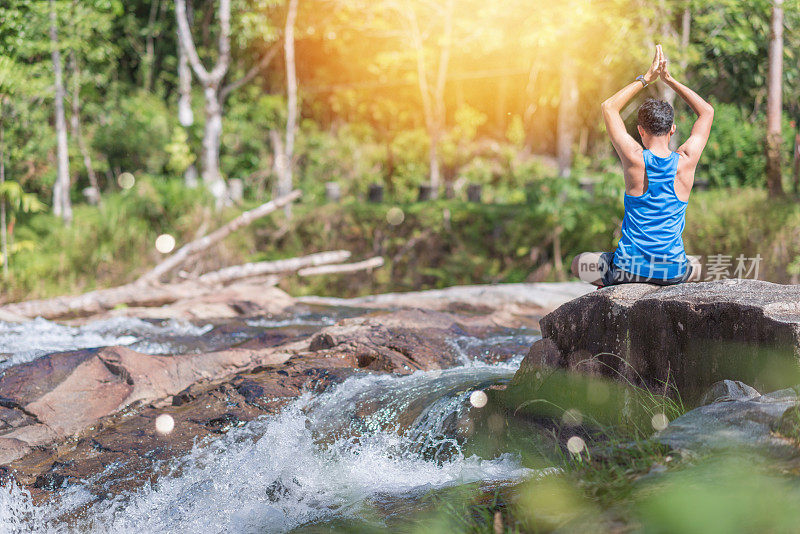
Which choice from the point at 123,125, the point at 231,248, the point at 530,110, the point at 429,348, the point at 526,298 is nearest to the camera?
the point at 429,348

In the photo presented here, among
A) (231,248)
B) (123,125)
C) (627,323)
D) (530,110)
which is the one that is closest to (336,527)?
(627,323)

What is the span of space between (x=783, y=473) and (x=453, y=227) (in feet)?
39.0

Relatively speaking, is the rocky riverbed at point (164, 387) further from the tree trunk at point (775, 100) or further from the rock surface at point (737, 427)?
the tree trunk at point (775, 100)

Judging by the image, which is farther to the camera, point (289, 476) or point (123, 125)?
point (123, 125)

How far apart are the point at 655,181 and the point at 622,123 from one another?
1.21 ft

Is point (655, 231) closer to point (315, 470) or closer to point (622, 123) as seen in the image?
point (622, 123)

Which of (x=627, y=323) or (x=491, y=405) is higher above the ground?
(x=627, y=323)

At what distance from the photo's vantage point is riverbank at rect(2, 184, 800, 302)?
34.6 ft

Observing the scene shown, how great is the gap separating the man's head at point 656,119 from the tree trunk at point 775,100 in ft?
21.0

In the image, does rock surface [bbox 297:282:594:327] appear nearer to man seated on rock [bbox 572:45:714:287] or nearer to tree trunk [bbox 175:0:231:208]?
man seated on rock [bbox 572:45:714:287]

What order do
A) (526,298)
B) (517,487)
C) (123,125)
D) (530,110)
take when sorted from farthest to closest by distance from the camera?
(530,110)
(123,125)
(526,298)
(517,487)

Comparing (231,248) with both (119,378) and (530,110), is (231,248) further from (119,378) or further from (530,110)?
(530,110)

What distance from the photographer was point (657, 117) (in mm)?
3953

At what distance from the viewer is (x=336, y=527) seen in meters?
3.55
